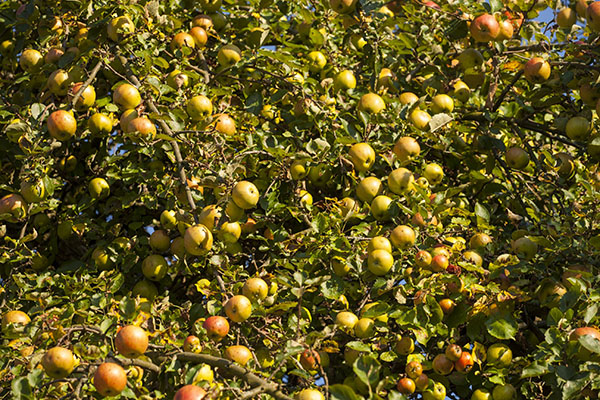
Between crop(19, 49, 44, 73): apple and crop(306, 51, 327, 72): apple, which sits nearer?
crop(19, 49, 44, 73): apple

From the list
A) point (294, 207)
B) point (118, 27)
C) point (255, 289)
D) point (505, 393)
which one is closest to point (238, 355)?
point (255, 289)

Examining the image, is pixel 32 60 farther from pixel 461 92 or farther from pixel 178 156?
pixel 461 92

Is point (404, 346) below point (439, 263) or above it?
below

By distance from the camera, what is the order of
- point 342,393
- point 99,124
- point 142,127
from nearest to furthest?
point 342,393 → point 142,127 → point 99,124

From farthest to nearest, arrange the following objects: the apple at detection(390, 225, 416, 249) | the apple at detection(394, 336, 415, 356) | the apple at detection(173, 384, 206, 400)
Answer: the apple at detection(390, 225, 416, 249), the apple at detection(394, 336, 415, 356), the apple at detection(173, 384, 206, 400)

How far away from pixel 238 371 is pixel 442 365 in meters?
0.91

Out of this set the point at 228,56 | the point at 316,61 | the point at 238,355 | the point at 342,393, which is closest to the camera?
the point at 342,393

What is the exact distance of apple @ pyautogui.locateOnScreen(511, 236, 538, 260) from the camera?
2752 millimetres

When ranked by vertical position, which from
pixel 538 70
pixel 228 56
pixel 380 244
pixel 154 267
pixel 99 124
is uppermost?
pixel 538 70

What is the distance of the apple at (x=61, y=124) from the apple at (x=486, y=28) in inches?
75.0

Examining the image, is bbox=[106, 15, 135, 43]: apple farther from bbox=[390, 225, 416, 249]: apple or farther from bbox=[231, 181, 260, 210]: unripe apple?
bbox=[390, 225, 416, 249]: apple

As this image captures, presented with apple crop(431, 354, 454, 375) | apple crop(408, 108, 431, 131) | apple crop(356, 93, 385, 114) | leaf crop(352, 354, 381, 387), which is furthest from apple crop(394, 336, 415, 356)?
apple crop(356, 93, 385, 114)

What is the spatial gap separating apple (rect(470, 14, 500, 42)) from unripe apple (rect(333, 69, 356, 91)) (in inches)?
25.3

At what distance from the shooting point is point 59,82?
2977mm
